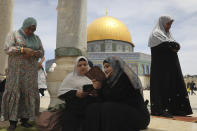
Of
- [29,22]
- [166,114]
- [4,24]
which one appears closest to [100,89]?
[29,22]

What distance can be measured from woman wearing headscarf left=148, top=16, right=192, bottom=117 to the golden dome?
23.9 m

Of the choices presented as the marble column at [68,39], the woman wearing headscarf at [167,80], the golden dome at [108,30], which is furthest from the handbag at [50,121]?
the golden dome at [108,30]

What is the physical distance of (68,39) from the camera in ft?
10.0

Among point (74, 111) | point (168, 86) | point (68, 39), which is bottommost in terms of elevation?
point (74, 111)

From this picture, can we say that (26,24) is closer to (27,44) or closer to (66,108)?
(27,44)

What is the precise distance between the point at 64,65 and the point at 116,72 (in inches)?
58.5


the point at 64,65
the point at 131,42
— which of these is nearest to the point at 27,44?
the point at 64,65

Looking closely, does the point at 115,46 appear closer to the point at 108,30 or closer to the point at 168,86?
the point at 108,30

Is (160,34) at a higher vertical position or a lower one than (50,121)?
higher

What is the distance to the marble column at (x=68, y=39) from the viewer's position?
3.02 m

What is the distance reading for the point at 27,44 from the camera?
2320 millimetres

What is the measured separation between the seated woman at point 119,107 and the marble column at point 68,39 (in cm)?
138

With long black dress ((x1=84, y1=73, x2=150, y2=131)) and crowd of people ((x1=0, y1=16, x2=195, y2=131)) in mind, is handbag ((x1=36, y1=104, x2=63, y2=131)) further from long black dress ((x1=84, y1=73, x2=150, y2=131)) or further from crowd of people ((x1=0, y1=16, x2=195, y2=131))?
long black dress ((x1=84, y1=73, x2=150, y2=131))

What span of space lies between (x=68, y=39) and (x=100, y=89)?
4.79 ft
